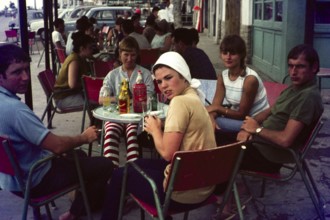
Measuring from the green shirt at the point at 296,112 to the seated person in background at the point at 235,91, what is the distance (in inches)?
12.5

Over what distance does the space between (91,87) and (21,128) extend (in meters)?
2.29

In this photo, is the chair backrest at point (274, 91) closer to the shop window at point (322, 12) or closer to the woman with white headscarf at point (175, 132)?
the woman with white headscarf at point (175, 132)

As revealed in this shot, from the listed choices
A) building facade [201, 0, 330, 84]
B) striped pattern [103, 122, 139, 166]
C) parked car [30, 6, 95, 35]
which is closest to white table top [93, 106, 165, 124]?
striped pattern [103, 122, 139, 166]

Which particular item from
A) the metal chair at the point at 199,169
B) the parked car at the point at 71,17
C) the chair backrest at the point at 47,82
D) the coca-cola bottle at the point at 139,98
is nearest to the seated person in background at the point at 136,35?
the chair backrest at the point at 47,82

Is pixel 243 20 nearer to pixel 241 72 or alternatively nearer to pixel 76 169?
pixel 241 72

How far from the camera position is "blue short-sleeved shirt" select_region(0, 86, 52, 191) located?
278 cm

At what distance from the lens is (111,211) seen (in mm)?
3064

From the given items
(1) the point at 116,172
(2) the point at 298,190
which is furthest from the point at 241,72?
(1) the point at 116,172

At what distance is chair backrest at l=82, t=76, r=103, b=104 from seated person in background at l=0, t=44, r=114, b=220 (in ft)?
5.76

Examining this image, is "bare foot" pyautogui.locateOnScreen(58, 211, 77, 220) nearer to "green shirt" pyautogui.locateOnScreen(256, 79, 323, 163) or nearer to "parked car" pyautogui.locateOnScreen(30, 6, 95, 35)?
"green shirt" pyautogui.locateOnScreen(256, 79, 323, 163)

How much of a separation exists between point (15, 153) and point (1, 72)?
514mm

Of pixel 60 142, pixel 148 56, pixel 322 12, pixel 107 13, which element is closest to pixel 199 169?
pixel 60 142

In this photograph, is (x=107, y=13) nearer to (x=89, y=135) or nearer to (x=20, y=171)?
(x=89, y=135)

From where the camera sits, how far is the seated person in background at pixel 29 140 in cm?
279
